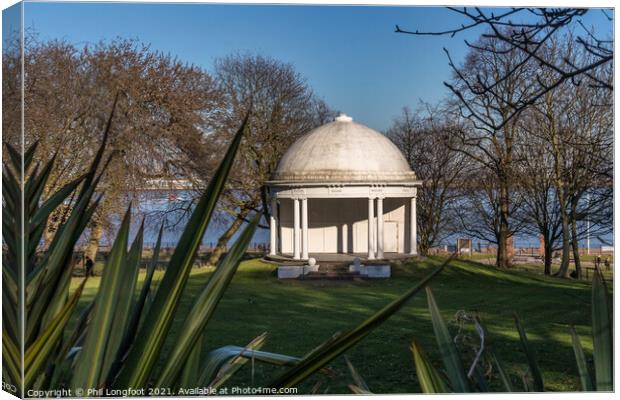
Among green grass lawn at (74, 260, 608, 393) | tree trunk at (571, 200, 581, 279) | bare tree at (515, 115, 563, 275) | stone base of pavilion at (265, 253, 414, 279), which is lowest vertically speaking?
green grass lawn at (74, 260, 608, 393)

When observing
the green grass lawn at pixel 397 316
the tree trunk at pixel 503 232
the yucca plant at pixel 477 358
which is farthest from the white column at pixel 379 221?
the yucca plant at pixel 477 358

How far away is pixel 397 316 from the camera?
9523mm

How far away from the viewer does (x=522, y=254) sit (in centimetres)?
889

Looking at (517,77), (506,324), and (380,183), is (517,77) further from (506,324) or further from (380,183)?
(380,183)

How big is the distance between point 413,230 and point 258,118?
2.84 meters

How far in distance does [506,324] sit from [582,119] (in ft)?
8.20

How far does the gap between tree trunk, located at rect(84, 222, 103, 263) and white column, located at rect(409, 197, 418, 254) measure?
400 cm

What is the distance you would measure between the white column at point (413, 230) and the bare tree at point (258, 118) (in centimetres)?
186

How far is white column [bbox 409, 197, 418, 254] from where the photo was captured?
1002cm

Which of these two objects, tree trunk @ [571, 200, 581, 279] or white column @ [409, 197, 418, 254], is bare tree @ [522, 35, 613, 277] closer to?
tree trunk @ [571, 200, 581, 279]

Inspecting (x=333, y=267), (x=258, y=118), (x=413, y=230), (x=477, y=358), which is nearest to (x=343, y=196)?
(x=413, y=230)

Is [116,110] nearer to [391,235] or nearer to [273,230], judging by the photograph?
[273,230]

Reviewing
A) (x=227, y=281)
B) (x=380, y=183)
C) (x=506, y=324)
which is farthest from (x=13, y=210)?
(x=380, y=183)

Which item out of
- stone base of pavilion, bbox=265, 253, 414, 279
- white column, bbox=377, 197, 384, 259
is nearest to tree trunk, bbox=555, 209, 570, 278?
stone base of pavilion, bbox=265, 253, 414, 279
